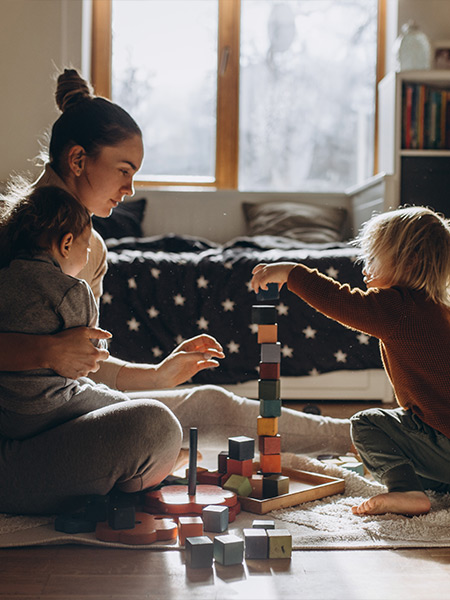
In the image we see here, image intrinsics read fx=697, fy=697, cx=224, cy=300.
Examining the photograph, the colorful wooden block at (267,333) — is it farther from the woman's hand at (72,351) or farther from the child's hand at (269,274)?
the woman's hand at (72,351)

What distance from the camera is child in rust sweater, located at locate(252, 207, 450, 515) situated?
49.0 inches

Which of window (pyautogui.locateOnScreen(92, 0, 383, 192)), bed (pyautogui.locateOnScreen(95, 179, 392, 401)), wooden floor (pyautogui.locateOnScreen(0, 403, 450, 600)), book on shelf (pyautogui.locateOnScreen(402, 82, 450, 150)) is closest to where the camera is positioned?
wooden floor (pyautogui.locateOnScreen(0, 403, 450, 600))

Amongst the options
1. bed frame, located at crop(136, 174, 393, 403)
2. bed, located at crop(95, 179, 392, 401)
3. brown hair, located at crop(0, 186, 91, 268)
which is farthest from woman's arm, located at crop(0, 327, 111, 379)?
bed frame, located at crop(136, 174, 393, 403)

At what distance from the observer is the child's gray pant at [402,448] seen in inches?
49.5

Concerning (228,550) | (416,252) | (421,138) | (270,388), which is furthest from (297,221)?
(228,550)

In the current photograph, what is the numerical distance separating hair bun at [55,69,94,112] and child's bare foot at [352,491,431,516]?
91cm

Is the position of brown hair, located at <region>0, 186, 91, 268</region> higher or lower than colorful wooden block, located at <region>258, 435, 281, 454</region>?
higher

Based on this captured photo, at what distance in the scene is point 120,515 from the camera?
1020mm

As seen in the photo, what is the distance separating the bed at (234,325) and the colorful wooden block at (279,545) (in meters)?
1.26

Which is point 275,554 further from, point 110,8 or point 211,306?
point 110,8

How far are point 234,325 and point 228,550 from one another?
1.33 meters

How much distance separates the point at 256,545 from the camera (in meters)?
0.96

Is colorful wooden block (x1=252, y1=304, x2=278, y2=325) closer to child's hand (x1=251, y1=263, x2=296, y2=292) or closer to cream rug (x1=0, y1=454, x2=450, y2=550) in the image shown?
child's hand (x1=251, y1=263, x2=296, y2=292)

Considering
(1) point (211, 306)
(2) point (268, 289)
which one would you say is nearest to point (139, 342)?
(1) point (211, 306)
